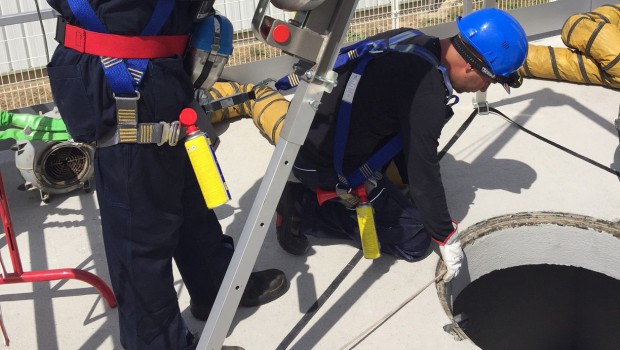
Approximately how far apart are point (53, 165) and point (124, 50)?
6.13 feet

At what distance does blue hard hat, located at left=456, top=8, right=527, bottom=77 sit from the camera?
3.03 metres

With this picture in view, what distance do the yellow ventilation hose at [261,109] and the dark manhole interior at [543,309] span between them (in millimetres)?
1531

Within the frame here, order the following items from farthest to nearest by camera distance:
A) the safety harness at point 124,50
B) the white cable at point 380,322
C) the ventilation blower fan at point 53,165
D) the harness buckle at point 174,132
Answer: the ventilation blower fan at point 53,165 < the white cable at point 380,322 < the harness buckle at point 174,132 < the safety harness at point 124,50

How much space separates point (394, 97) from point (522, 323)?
2784 mm

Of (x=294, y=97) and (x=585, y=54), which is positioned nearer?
(x=294, y=97)

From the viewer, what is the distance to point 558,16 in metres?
5.61

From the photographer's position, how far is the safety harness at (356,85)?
3.05m

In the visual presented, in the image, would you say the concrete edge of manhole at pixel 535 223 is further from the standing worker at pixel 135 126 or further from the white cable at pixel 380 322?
the standing worker at pixel 135 126

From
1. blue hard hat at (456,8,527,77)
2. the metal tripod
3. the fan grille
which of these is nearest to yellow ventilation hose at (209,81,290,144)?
the fan grille

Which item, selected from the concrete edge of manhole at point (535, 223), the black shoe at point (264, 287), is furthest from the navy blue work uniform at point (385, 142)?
the black shoe at point (264, 287)

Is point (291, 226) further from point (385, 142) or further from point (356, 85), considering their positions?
point (356, 85)

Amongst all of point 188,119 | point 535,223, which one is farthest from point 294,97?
point 535,223

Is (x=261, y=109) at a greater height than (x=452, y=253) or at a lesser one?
lesser

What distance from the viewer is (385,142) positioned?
3277mm
